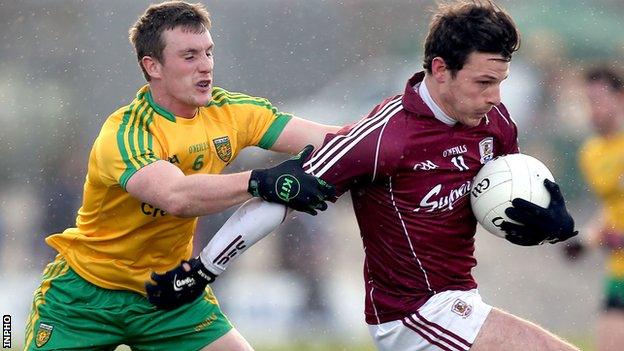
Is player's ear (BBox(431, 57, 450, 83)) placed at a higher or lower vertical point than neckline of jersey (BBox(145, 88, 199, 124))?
higher

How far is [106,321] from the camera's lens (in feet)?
17.8

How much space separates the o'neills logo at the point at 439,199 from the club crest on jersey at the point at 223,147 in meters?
1.00

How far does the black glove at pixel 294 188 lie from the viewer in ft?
15.4

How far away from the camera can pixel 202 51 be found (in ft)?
17.5

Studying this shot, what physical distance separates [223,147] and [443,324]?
4.24 feet

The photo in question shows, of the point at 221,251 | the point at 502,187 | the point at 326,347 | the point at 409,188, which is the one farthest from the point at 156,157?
the point at 326,347

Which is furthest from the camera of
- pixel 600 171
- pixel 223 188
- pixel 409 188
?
pixel 600 171

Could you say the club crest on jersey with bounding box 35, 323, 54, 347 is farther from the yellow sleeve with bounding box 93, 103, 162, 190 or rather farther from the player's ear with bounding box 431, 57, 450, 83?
the player's ear with bounding box 431, 57, 450, 83

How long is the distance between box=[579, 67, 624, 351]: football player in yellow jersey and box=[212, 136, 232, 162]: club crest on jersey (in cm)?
288

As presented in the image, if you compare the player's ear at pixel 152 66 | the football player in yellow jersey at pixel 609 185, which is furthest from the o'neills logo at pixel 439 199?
the football player in yellow jersey at pixel 609 185

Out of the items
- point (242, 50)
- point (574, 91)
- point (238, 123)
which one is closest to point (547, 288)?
point (574, 91)

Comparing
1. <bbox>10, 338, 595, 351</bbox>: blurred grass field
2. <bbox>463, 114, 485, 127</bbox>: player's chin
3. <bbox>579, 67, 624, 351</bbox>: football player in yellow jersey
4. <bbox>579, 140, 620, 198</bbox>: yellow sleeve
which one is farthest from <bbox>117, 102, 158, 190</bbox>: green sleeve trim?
<bbox>10, 338, 595, 351</bbox>: blurred grass field

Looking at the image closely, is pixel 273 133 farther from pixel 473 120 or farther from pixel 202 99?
pixel 473 120

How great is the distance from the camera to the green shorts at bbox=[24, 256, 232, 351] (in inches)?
213
